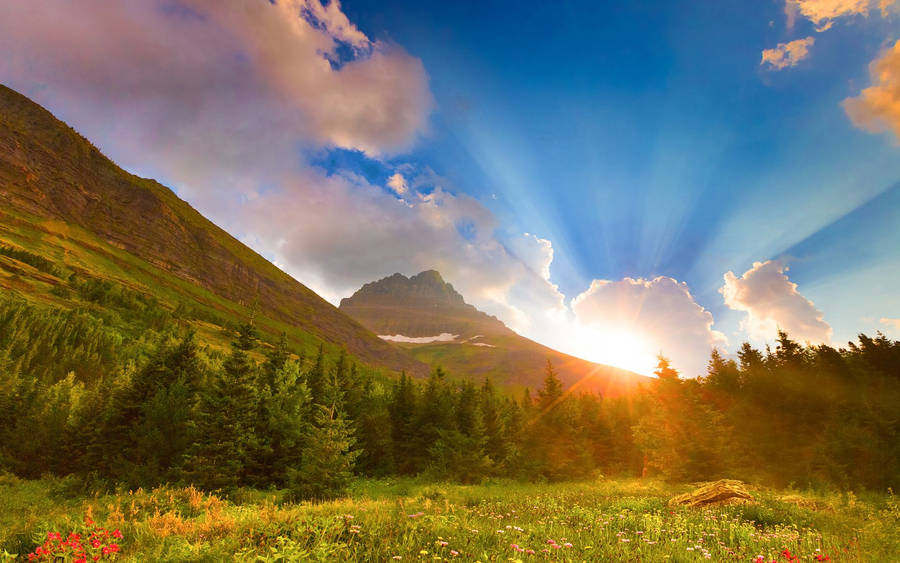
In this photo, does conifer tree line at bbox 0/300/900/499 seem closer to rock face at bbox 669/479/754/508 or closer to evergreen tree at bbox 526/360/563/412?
evergreen tree at bbox 526/360/563/412

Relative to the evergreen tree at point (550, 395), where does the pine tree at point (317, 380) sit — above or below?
below

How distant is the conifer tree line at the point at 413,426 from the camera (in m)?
21.6

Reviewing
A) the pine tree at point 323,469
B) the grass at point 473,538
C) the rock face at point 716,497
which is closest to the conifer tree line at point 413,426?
the pine tree at point 323,469

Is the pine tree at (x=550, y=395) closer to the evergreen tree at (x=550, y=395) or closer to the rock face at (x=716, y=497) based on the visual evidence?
the evergreen tree at (x=550, y=395)

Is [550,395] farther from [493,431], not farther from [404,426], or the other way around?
[404,426]

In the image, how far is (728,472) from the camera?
2834 cm

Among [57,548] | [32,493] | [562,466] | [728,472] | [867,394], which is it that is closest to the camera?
[57,548]

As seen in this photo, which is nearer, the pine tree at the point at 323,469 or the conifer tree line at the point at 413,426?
the pine tree at the point at 323,469

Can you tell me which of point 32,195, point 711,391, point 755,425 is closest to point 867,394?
point 755,425

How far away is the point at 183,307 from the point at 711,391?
6672 inches

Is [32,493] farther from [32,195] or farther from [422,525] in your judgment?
[32,195]

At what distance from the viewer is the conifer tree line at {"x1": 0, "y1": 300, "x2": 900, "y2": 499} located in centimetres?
2159

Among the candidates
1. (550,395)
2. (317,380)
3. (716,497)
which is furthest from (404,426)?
(716,497)

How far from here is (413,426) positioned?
37750 mm
